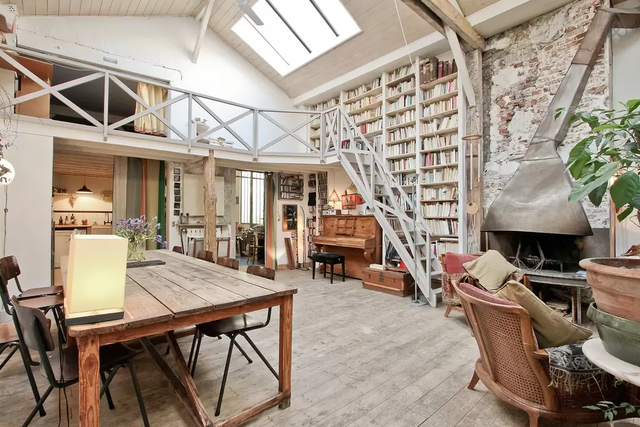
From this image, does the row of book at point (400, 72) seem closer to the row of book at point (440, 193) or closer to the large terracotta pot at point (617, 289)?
the row of book at point (440, 193)

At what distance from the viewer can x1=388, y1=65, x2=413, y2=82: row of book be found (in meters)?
5.79

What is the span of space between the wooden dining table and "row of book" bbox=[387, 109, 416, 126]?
452cm

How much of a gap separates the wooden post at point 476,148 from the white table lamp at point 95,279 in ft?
15.5

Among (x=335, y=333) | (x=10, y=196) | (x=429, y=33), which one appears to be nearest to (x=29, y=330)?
(x=335, y=333)

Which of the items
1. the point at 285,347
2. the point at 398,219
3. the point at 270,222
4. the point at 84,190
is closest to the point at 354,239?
the point at 398,219

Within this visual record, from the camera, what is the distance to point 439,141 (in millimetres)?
5266

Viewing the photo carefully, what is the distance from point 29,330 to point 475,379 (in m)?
2.67

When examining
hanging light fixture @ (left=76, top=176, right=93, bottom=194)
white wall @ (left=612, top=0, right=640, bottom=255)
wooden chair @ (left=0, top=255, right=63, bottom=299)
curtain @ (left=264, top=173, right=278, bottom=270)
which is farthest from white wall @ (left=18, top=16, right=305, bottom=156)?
white wall @ (left=612, top=0, right=640, bottom=255)

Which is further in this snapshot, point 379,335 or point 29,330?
point 379,335

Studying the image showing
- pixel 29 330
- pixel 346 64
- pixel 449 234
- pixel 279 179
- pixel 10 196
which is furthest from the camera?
pixel 279 179

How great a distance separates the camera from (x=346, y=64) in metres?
6.50

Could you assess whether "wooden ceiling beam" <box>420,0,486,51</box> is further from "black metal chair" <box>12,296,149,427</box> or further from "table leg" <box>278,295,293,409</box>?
"black metal chair" <box>12,296,149,427</box>

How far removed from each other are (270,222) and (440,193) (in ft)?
12.8

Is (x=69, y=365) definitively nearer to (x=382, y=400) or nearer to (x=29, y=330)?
(x=29, y=330)
